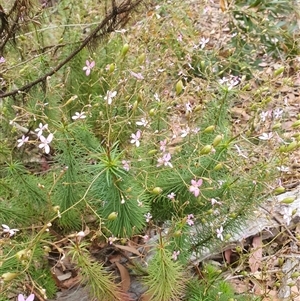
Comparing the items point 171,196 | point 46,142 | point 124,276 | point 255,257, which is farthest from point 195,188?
point 255,257

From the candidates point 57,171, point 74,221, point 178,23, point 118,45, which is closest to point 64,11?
point 118,45

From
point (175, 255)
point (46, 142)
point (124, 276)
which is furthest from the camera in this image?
point (124, 276)

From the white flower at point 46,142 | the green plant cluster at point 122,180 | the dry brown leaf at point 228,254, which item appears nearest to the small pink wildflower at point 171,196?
the green plant cluster at point 122,180

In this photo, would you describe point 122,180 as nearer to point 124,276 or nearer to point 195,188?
point 195,188

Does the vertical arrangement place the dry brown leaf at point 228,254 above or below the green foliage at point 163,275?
below

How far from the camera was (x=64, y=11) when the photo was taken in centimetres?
224

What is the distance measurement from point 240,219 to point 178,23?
1086mm

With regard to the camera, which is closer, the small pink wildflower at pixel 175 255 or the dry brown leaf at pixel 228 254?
the small pink wildflower at pixel 175 255

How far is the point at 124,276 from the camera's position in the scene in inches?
70.9

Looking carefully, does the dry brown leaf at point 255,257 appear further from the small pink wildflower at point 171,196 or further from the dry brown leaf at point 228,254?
the small pink wildflower at point 171,196

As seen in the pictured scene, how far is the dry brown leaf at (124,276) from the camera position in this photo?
1.76m

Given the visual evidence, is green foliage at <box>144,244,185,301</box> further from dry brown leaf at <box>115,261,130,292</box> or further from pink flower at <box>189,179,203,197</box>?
dry brown leaf at <box>115,261,130,292</box>

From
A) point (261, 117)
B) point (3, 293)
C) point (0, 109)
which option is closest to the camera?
point (3, 293)

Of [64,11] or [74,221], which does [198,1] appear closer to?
[64,11]
